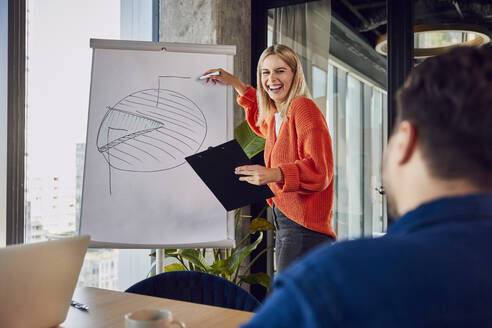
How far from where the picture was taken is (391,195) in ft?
1.88

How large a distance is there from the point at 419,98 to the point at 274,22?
3.08 metres

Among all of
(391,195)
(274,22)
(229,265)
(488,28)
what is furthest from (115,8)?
(391,195)

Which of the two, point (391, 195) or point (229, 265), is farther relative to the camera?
point (229, 265)

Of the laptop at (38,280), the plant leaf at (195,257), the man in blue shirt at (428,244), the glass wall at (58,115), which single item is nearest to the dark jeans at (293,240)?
the plant leaf at (195,257)

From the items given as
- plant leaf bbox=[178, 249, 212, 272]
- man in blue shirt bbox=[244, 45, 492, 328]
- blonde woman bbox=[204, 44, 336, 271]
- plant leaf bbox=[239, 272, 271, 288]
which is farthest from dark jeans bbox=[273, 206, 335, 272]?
man in blue shirt bbox=[244, 45, 492, 328]

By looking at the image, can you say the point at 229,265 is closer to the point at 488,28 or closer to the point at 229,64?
the point at 229,64

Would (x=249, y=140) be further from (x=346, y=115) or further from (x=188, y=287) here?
(x=188, y=287)

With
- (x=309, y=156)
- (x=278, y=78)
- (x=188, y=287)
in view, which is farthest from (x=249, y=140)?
(x=188, y=287)

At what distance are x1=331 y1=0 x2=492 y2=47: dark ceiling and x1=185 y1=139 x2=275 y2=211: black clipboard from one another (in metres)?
1.63

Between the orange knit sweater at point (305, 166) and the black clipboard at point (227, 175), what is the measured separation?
0.42 feet

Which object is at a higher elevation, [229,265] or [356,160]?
[356,160]

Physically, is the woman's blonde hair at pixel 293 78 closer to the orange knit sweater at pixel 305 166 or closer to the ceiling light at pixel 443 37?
the orange knit sweater at pixel 305 166

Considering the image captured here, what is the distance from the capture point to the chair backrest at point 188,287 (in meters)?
1.45

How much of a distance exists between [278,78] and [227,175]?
55cm
